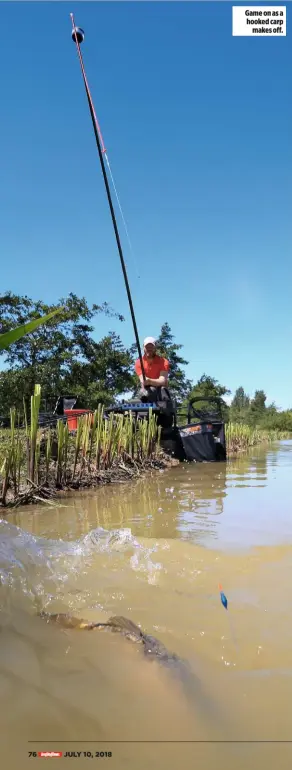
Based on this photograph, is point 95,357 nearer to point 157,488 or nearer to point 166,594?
point 157,488

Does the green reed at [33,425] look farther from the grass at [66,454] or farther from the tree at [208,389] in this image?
the tree at [208,389]

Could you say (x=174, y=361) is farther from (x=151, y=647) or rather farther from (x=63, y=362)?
(x=151, y=647)

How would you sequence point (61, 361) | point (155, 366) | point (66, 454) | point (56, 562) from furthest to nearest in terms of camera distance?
point (61, 361) → point (155, 366) → point (66, 454) → point (56, 562)

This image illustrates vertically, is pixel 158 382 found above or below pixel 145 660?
above

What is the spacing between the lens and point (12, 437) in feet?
10.6

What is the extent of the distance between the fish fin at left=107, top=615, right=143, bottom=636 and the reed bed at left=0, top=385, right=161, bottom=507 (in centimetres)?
209

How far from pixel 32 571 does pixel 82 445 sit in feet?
9.13

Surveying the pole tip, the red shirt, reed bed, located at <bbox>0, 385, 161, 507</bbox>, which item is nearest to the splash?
reed bed, located at <bbox>0, 385, 161, 507</bbox>

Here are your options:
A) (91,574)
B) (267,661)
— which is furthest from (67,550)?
(267,661)

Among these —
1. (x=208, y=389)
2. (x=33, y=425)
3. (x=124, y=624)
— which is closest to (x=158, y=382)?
(x=33, y=425)

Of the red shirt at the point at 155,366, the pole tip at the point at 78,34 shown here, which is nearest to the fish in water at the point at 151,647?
the pole tip at the point at 78,34

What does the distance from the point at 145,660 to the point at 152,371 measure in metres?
5.93

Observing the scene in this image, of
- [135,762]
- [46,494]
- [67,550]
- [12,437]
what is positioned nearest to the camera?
[135,762]

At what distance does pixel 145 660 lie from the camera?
1.06 metres
